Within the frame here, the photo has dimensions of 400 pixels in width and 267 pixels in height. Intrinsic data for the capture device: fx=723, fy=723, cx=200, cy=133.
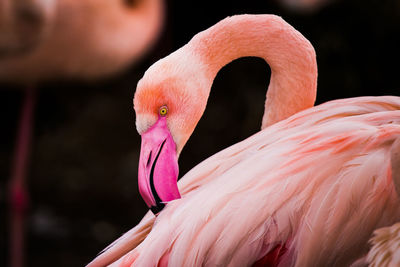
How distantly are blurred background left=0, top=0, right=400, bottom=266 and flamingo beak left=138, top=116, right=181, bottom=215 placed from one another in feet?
8.13

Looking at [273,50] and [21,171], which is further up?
[273,50]

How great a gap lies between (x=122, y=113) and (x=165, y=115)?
3349mm

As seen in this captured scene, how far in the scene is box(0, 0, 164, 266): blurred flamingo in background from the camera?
3.15 metres

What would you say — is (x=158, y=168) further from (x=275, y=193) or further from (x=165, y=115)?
(x=275, y=193)

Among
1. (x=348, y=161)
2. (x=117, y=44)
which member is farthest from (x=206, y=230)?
(x=117, y=44)

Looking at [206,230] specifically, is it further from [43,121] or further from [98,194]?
[43,121]

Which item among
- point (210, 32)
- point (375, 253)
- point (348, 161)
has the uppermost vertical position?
point (210, 32)

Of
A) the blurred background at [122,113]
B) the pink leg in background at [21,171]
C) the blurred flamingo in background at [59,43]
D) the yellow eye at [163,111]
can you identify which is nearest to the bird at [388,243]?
the yellow eye at [163,111]

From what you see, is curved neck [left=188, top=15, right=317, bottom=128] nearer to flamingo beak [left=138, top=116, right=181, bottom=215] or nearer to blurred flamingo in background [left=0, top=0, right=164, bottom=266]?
flamingo beak [left=138, top=116, right=181, bottom=215]

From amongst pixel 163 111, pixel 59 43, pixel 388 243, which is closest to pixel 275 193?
pixel 388 243

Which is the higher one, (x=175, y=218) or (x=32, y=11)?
(x=32, y=11)

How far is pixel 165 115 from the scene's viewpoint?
1.23 metres

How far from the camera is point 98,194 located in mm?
4219

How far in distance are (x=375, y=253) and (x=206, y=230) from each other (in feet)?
0.74
